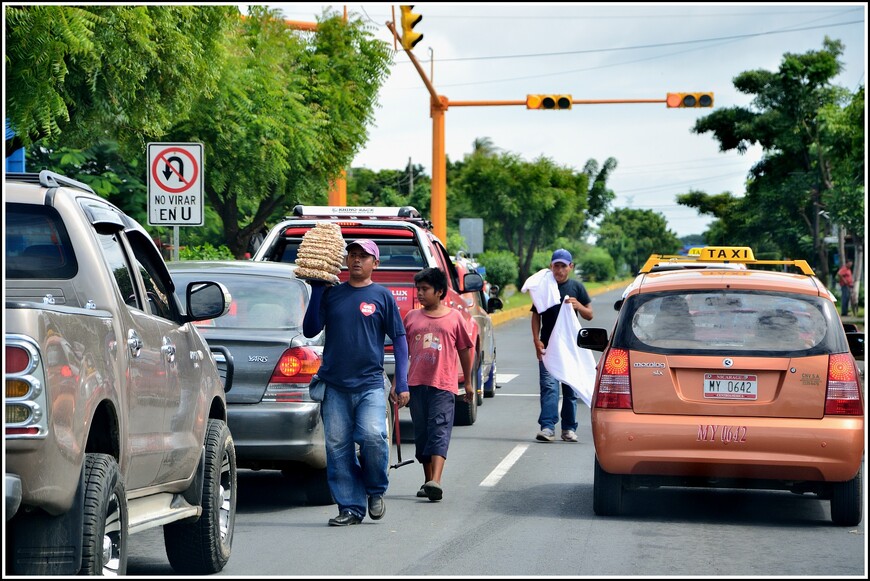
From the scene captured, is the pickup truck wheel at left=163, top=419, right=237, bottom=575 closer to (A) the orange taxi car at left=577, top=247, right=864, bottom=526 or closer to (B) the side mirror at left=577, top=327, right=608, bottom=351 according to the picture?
(A) the orange taxi car at left=577, top=247, right=864, bottom=526

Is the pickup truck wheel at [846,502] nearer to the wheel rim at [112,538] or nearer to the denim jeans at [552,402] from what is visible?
the denim jeans at [552,402]

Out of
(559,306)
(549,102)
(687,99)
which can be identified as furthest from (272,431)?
(687,99)

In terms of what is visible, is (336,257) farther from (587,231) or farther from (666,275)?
(587,231)

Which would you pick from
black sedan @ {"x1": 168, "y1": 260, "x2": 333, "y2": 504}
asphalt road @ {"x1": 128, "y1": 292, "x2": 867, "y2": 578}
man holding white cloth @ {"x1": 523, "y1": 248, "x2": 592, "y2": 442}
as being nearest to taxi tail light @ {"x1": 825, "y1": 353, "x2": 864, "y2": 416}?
asphalt road @ {"x1": 128, "y1": 292, "x2": 867, "y2": 578}

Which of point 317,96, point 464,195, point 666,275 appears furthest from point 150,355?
point 464,195

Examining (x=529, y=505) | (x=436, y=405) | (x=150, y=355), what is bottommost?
(x=529, y=505)

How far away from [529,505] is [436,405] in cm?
101

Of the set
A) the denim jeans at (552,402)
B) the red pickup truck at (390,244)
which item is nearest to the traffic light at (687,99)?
the red pickup truck at (390,244)

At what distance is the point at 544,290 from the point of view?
1341cm

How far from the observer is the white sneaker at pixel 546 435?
13.4m

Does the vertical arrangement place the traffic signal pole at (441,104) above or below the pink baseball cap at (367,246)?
above

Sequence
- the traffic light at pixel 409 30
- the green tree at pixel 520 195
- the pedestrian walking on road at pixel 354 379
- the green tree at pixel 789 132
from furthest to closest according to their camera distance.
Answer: the green tree at pixel 520 195 < the green tree at pixel 789 132 < the traffic light at pixel 409 30 < the pedestrian walking on road at pixel 354 379

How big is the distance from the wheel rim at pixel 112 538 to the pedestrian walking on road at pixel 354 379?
3.55 meters

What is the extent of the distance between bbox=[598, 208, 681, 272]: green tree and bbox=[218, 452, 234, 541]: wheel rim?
376ft
